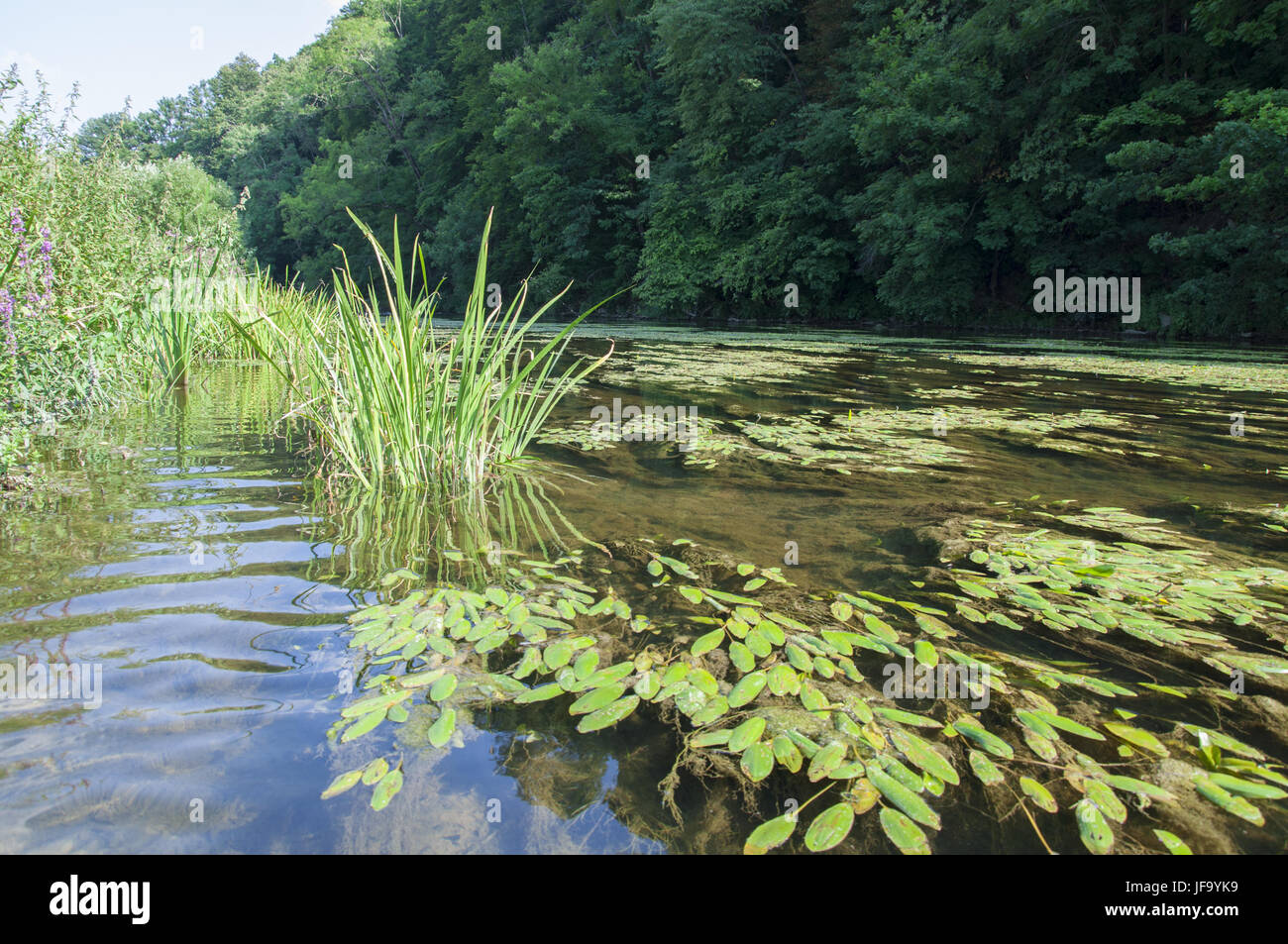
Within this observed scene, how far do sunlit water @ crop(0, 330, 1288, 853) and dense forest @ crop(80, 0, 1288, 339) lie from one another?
4495 mm

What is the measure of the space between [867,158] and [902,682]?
1958cm

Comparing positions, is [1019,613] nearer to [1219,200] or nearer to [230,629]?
[230,629]

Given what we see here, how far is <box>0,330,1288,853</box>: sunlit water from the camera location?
142 centimetres

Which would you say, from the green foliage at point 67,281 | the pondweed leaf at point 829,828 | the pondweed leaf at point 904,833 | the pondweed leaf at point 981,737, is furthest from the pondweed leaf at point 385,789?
the green foliage at point 67,281

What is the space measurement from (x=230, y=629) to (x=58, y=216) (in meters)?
3.80

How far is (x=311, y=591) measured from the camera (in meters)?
2.38

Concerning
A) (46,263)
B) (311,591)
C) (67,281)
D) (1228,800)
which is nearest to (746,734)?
(1228,800)

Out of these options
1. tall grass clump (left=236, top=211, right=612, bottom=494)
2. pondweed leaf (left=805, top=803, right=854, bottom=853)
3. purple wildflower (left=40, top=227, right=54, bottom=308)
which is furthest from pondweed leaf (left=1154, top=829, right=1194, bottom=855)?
purple wildflower (left=40, top=227, right=54, bottom=308)

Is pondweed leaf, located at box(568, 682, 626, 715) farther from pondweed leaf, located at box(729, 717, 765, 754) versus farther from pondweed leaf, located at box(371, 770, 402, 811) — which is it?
pondweed leaf, located at box(371, 770, 402, 811)

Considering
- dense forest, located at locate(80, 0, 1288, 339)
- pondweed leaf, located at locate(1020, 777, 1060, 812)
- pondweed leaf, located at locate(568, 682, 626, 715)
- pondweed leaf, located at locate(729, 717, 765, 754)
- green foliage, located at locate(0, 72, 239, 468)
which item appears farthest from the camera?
dense forest, located at locate(80, 0, 1288, 339)

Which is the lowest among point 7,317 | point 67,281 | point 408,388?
point 408,388

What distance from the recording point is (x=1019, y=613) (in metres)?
2.34

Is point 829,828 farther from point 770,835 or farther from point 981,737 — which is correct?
point 981,737

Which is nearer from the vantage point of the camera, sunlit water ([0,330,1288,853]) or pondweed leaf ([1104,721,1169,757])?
sunlit water ([0,330,1288,853])
